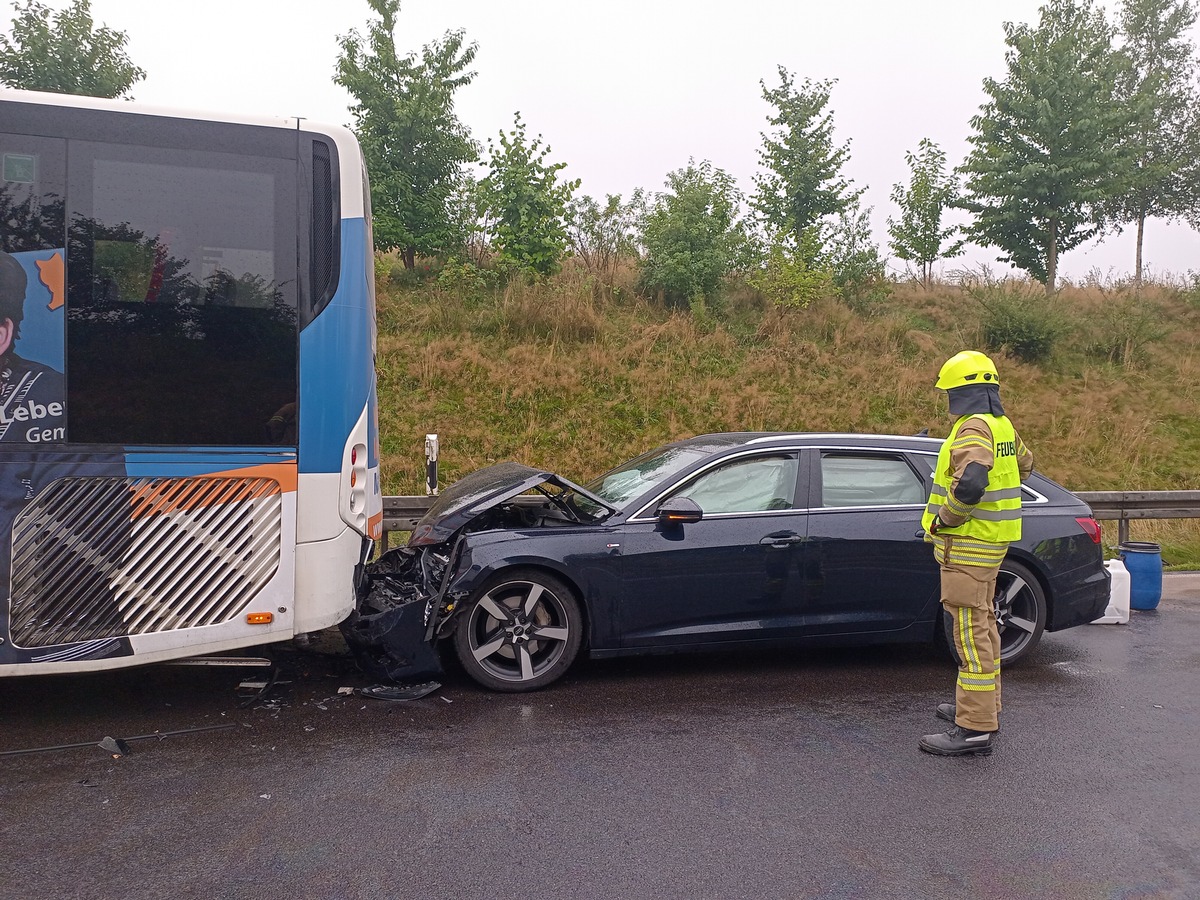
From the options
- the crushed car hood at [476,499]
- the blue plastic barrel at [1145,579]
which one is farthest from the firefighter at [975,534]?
the blue plastic barrel at [1145,579]

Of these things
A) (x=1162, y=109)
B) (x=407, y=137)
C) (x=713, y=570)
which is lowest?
(x=713, y=570)

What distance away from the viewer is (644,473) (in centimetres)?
627

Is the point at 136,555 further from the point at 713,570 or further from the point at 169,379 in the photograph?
the point at 713,570

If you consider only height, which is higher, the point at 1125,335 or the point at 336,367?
the point at 1125,335

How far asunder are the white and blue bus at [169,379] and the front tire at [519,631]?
2.68 ft

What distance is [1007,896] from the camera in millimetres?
3219

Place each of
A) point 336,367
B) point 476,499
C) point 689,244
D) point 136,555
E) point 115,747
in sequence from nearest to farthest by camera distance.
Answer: point 115,747 < point 136,555 < point 336,367 < point 476,499 < point 689,244

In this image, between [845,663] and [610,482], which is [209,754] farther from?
[845,663]

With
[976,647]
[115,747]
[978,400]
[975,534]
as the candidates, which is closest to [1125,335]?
[978,400]

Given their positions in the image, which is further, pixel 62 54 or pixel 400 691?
pixel 62 54

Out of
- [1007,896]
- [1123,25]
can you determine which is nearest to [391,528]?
[1007,896]

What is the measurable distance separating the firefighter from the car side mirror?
4.60 ft

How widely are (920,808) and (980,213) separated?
20409 mm

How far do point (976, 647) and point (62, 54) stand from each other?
2045 centimetres
